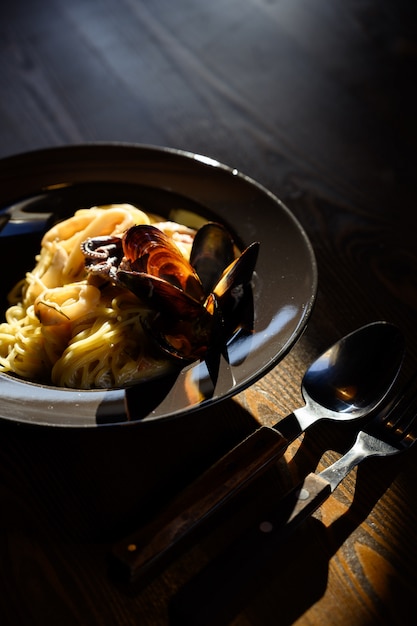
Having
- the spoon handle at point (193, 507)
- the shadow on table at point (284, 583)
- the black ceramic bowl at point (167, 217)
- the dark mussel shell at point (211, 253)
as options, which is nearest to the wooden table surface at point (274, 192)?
the shadow on table at point (284, 583)

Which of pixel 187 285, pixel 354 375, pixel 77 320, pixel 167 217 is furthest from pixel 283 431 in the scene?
pixel 167 217

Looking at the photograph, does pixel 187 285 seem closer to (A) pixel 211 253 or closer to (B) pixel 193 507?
(A) pixel 211 253

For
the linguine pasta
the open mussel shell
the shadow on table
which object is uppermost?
the open mussel shell

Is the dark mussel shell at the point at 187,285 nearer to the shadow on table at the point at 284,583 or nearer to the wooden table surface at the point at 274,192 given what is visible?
the wooden table surface at the point at 274,192

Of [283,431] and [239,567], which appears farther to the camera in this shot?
[283,431]

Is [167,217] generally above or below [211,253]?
below

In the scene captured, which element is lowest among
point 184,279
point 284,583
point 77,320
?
point 77,320

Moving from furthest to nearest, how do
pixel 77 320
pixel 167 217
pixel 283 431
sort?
pixel 167 217 < pixel 77 320 < pixel 283 431

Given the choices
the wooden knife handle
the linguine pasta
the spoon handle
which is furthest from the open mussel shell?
the wooden knife handle

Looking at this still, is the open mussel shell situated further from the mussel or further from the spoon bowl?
the spoon bowl
